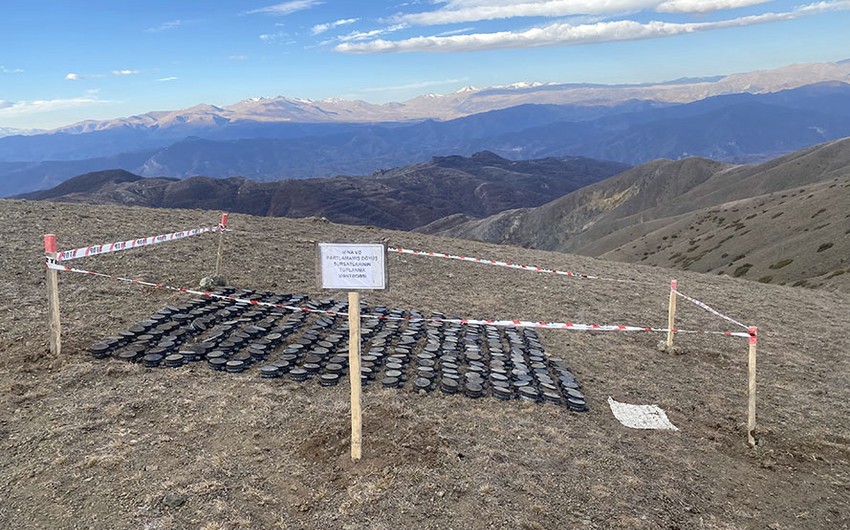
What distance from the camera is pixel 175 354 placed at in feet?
30.6

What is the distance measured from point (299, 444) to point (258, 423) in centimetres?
85

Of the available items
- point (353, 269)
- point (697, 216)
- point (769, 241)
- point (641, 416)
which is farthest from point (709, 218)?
point (353, 269)

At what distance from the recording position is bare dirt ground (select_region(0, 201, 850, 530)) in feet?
19.2

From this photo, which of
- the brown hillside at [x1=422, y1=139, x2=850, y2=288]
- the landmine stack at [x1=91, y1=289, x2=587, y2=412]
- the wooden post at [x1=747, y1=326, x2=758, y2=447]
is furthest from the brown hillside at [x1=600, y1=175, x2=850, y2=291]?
the landmine stack at [x1=91, y1=289, x2=587, y2=412]

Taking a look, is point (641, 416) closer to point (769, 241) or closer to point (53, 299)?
point (53, 299)

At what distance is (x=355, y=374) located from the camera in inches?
255

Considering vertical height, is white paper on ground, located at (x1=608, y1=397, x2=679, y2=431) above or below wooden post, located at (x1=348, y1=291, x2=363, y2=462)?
below

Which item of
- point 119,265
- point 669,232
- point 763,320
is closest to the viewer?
point 119,265

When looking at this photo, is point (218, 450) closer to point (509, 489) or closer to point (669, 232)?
point (509, 489)

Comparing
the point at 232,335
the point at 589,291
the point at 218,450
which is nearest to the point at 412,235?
the point at 589,291

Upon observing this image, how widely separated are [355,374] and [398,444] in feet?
4.32

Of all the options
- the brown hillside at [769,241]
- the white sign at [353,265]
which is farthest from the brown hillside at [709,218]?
the white sign at [353,265]

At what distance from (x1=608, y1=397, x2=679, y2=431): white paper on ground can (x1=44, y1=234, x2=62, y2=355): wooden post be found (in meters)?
9.63

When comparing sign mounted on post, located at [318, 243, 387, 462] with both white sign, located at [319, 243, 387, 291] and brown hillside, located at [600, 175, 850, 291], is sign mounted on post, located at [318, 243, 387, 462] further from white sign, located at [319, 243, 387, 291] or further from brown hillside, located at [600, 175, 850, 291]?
brown hillside, located at [600, 175, 850, 291]
